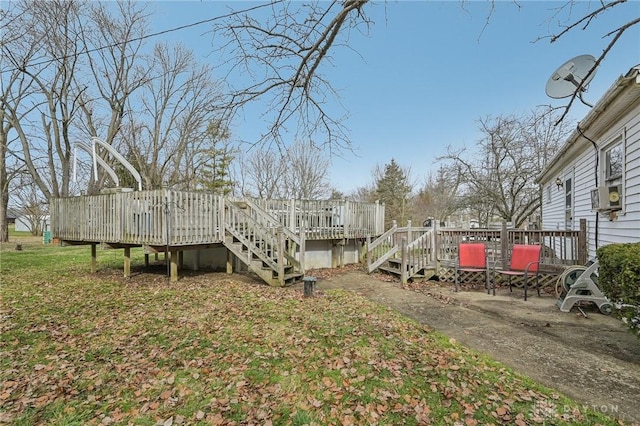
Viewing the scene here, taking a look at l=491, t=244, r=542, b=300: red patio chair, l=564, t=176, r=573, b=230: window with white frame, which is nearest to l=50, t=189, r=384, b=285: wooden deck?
l=491, t=244, r=542, b=300: red patio chair

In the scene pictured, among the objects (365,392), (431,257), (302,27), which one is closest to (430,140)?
(431,257)

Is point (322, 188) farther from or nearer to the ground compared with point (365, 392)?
farther from the ground

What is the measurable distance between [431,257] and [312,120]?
18.0 ft

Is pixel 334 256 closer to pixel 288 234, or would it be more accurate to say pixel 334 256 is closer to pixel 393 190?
pixel 288 234

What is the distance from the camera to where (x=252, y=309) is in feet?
17.9

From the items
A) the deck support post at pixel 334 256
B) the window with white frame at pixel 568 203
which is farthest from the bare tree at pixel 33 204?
the window with white frame at pixel 568 203

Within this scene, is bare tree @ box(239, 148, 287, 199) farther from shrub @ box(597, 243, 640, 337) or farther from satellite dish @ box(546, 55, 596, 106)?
shrub @ box(597, 243, 640, 337)

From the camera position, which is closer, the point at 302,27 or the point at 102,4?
the point at 302,27

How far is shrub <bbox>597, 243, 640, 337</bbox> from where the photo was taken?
305cm

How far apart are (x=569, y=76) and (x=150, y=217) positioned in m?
9.26

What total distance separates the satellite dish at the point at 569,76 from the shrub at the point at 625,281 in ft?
12.8

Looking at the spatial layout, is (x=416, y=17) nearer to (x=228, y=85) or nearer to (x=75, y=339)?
(x=228, y=85)

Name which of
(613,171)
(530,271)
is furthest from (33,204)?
(613,171)

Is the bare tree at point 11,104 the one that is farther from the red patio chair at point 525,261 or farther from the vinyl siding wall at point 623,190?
the vinyl siding wall at point 623,190
